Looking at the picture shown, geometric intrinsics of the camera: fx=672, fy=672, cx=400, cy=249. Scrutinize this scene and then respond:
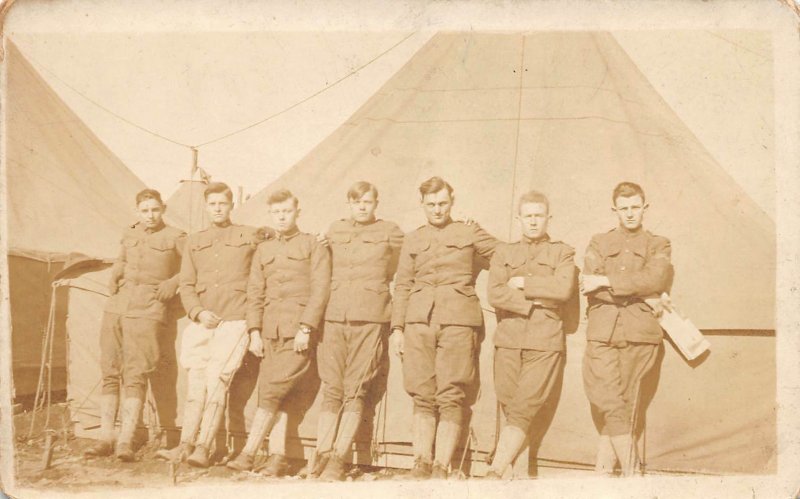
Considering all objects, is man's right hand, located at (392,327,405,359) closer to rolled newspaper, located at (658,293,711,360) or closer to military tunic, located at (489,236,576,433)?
military tunic, located at (489,236,576,433)

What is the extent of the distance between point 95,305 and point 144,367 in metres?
0.49

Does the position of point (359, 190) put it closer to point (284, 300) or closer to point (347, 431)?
point (284, 300)

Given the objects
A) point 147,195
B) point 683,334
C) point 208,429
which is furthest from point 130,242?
point 683,334

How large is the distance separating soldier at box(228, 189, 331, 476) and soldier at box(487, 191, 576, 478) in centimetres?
86

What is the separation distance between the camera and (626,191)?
319cm

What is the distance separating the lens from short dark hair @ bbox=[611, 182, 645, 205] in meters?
3.18

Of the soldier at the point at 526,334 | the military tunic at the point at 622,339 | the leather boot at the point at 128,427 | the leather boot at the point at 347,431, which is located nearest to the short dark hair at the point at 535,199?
Result: the soldier at the point at 526,334

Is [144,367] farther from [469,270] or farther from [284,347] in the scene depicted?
[469,270]

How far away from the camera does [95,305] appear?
3561mm

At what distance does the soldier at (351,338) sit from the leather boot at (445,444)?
392mm

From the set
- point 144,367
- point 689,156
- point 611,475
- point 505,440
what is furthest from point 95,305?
point 689,156

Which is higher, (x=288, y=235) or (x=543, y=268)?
(x=288, y=235)

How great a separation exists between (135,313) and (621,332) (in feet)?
7.73

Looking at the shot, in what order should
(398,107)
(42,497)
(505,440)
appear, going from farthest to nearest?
(398,107), (42,497), (505,440)
